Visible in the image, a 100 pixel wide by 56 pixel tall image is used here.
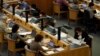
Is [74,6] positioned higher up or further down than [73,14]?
higher up

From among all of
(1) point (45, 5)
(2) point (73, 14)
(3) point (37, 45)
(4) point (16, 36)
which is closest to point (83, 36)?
(3) point (37, 45)

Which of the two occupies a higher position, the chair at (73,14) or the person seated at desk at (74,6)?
the person seated at desk at (74,6)

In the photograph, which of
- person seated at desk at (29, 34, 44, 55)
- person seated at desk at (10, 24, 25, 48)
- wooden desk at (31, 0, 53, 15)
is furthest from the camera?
wooden desk at (31, 0, 53, 15)

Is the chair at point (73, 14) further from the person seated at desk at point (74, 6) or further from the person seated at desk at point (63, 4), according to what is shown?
the person seated at desk at point (63, 4)

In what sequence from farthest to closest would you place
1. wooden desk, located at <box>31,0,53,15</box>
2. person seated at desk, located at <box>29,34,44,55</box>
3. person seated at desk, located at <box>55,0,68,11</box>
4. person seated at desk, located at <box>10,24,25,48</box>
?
wooden desk, located at <box>31,0,53,15</box> < person seated at desk, located at <box>55,0,68,11</box> < person seated at desk, located at <box>10,24,25,48</box> < person seated at desk, located at <box>29,34,44,55</box>

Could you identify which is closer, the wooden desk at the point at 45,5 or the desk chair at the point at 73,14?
the desk chair at the point at 73,14

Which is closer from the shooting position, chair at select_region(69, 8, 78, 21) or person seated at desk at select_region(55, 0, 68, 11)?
chair at select_region(69, 8, 78, 21)

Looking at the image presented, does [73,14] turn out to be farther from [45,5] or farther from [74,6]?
[45,5]

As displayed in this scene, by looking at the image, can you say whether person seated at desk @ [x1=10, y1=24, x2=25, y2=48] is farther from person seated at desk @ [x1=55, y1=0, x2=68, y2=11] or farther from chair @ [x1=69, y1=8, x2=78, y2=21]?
person seated at desk @ [x1=55, y1=0, x2=68, y2=11]

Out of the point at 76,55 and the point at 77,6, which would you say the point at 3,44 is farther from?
the point at 77,6

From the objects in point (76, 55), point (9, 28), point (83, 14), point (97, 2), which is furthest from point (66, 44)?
point (97, 2)

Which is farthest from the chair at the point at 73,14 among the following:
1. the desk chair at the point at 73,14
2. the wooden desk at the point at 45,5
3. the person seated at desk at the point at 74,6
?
the wooden desk at the point at 45,5

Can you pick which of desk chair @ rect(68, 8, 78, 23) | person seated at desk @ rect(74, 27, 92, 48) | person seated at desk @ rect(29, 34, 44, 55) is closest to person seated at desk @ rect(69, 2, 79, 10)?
desk chair @ rect(68, 8, 78, 23)

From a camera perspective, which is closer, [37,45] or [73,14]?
[37,45]
